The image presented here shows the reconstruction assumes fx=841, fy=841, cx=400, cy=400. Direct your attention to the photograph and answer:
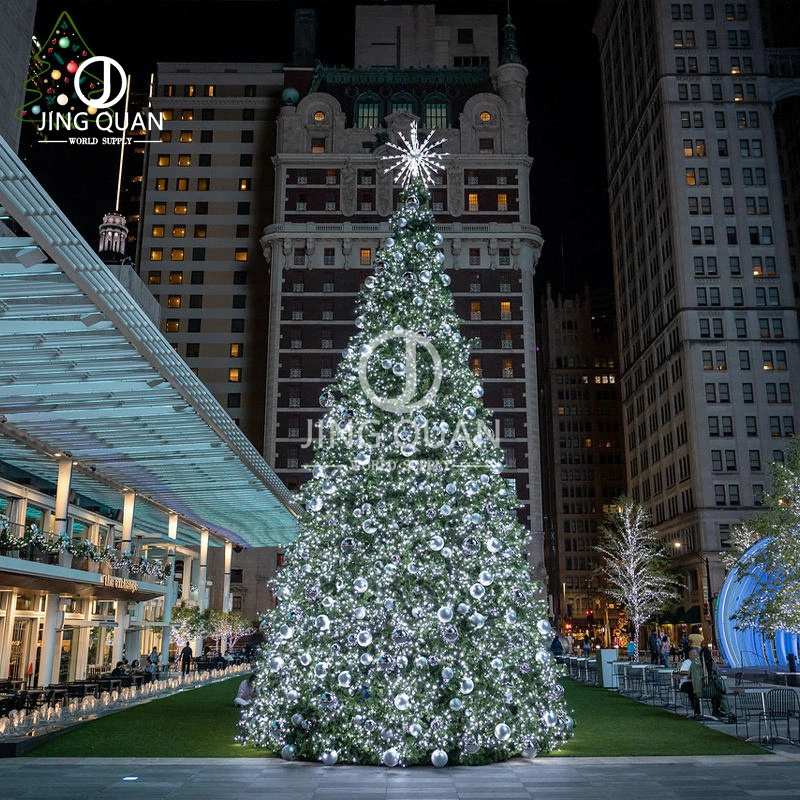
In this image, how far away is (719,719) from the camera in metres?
20.1

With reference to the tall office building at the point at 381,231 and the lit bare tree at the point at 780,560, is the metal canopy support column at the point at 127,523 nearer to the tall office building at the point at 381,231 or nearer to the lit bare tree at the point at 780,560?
the lit bare tree at the point at 780,560

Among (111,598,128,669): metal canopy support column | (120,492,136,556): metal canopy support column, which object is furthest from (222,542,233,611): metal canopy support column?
(120,492,136,556): metal canopy support column

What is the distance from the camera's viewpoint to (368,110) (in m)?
84.4

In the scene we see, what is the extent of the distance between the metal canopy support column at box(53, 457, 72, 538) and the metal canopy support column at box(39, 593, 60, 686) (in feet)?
11.0

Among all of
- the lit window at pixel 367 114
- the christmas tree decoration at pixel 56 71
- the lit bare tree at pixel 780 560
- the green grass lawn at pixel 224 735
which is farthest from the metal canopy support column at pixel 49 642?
the lit window at pixel 367 114

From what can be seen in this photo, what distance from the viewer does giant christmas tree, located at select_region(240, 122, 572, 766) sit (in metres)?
13.1

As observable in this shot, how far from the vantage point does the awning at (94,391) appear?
1375cm

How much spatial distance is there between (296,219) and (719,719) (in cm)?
6667

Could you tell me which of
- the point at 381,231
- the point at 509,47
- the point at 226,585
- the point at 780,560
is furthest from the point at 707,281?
the point at 780,560

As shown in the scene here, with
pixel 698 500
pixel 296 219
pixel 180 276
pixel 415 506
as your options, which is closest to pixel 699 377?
pixel 698 500

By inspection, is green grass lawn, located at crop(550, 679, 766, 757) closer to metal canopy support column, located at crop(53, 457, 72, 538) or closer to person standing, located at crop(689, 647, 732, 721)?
person standing, located at crop(689, 647, 732, 721)

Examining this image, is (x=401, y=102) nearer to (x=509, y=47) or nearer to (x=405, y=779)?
(x=509, y=47)

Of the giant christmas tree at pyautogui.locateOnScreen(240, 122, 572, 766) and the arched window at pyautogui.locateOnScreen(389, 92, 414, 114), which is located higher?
the arched window at pyautogui.locateOnScreen(389, 92, 414, 114)

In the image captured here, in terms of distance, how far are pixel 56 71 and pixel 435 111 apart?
50420 millimetres
